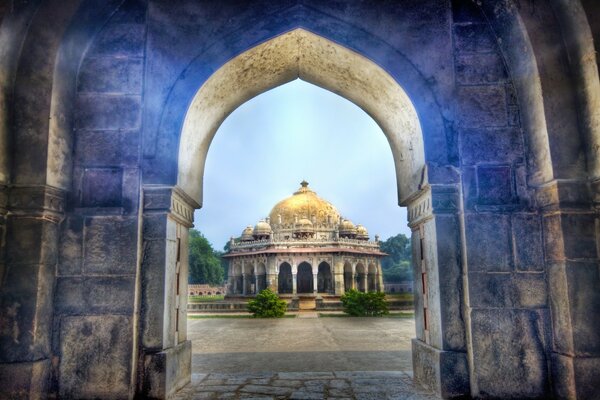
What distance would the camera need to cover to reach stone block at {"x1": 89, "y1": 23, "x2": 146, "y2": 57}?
14.0 feet

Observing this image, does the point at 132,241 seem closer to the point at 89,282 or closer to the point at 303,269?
the point at 89,282

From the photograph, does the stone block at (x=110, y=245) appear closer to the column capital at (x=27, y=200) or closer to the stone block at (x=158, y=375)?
the column capital at (x=27, y=200)

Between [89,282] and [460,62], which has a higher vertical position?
[460,62]

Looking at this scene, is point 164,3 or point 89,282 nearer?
point 89,282

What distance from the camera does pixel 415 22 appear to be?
4.30 metres

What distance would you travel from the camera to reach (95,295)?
3869mm

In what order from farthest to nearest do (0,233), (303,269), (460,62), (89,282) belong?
(303,269) → (460,62) → (89,282) → (0,233)

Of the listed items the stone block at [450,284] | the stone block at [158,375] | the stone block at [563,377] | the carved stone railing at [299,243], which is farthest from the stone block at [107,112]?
the carved stone railing at [299,243]

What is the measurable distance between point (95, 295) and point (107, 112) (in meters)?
1.69

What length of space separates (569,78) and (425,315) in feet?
8.37

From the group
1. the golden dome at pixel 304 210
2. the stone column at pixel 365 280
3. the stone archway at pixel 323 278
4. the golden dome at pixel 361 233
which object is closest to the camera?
the stone column at pixel 365 280

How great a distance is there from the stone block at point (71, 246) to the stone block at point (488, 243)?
3.45m

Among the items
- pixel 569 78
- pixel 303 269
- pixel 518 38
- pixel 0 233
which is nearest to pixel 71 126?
pixel 0 233

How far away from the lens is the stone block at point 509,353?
3.71 m
